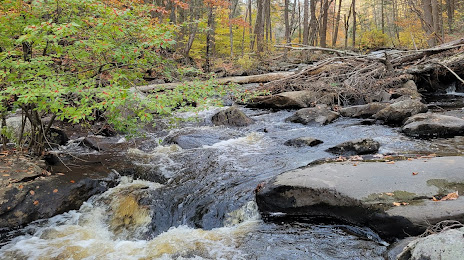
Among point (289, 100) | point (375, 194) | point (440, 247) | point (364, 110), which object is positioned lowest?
point (375, 194)

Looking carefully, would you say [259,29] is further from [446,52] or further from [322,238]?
[322,238]

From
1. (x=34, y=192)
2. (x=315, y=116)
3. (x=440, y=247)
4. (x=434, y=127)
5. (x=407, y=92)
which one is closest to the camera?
(x=440, y=247)

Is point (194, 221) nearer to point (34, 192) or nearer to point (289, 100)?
point (34, 192)

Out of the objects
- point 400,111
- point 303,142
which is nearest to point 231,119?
point 303,142

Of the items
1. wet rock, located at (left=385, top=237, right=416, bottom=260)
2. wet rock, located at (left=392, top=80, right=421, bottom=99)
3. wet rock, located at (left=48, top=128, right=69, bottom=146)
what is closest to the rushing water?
wet rock, located at (left=385, top=237, right=416, bottom=260)

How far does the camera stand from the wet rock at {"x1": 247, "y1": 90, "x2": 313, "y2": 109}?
1133 centimetres

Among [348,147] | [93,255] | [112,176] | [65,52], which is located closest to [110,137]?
[112,176]

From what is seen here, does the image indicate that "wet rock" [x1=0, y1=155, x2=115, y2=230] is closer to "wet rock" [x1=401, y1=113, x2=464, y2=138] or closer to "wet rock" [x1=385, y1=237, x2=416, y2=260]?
"wet rock" [x1=385, y1=237, x2=416, y2=260]

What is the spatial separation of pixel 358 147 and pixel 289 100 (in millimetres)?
5313

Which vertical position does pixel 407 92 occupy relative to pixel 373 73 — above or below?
below

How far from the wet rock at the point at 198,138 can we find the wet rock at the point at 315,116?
7.26 feet

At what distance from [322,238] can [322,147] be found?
139 inches

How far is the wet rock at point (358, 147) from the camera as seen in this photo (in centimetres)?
627

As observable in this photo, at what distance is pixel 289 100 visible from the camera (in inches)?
448
